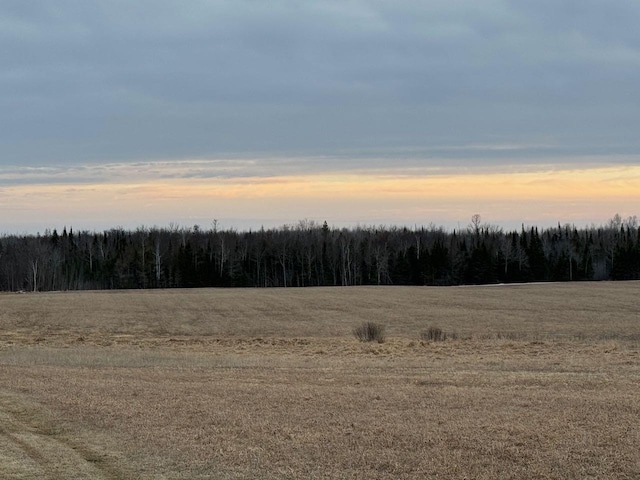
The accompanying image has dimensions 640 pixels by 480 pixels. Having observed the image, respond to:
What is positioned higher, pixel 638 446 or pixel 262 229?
pixel 262 229

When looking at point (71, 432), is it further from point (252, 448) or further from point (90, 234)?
point (90, 234)

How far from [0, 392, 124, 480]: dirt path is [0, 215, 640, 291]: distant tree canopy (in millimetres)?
116477

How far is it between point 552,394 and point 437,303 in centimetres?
5117

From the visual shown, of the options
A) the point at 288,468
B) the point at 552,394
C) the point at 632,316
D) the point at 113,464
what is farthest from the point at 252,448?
the point at 632,316

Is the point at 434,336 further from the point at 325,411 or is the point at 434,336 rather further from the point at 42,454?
the point at 42,454

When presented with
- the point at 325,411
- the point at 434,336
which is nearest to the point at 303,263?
the point at 434,336

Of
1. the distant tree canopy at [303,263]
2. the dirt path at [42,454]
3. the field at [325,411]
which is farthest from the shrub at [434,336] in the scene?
the distant tree canopy at [303,263]

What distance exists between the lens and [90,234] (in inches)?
7761

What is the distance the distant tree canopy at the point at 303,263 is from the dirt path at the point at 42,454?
116477mm

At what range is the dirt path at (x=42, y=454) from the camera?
10.3 meters

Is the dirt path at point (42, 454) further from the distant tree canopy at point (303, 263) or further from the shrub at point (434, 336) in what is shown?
the distant tree canopy at point (303, 263)

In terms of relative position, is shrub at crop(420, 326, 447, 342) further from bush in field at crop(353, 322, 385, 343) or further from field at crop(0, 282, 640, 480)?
field at crop(0, 282, 640, 480)

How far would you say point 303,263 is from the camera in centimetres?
14412

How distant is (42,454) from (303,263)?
13275 centimetres
